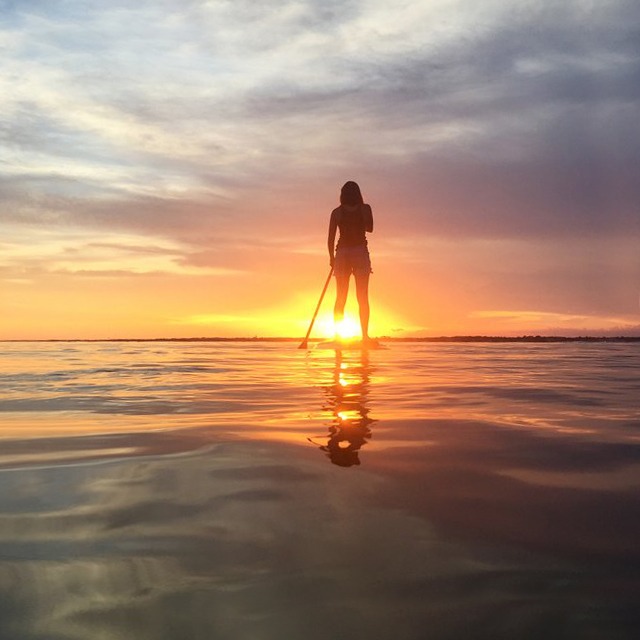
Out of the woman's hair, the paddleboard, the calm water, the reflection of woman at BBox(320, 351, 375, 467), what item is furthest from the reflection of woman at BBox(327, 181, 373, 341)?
the calm water

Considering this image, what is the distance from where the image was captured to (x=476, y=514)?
6.01 feet

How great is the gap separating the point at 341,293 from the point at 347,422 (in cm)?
957

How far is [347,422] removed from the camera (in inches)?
139

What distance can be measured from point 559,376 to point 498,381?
1064 mm

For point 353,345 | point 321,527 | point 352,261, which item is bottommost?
point 321,527

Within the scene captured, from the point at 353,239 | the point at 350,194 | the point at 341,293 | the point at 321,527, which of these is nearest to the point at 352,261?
the point at 353,239

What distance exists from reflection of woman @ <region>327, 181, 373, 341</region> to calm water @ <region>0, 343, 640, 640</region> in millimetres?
8976

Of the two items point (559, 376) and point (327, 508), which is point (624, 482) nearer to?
point (327, 508)

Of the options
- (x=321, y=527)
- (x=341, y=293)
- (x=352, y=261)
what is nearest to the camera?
(x=321, y=527)

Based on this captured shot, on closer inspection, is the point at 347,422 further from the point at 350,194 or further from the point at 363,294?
the point at 350,194

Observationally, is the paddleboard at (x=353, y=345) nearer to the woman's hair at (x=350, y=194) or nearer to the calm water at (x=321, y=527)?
the woman's hair at (x=350, y=194)

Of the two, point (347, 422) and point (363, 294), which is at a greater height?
point (363, 294)

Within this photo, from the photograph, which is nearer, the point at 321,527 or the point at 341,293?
the point at 321,527

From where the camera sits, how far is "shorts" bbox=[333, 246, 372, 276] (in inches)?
497
